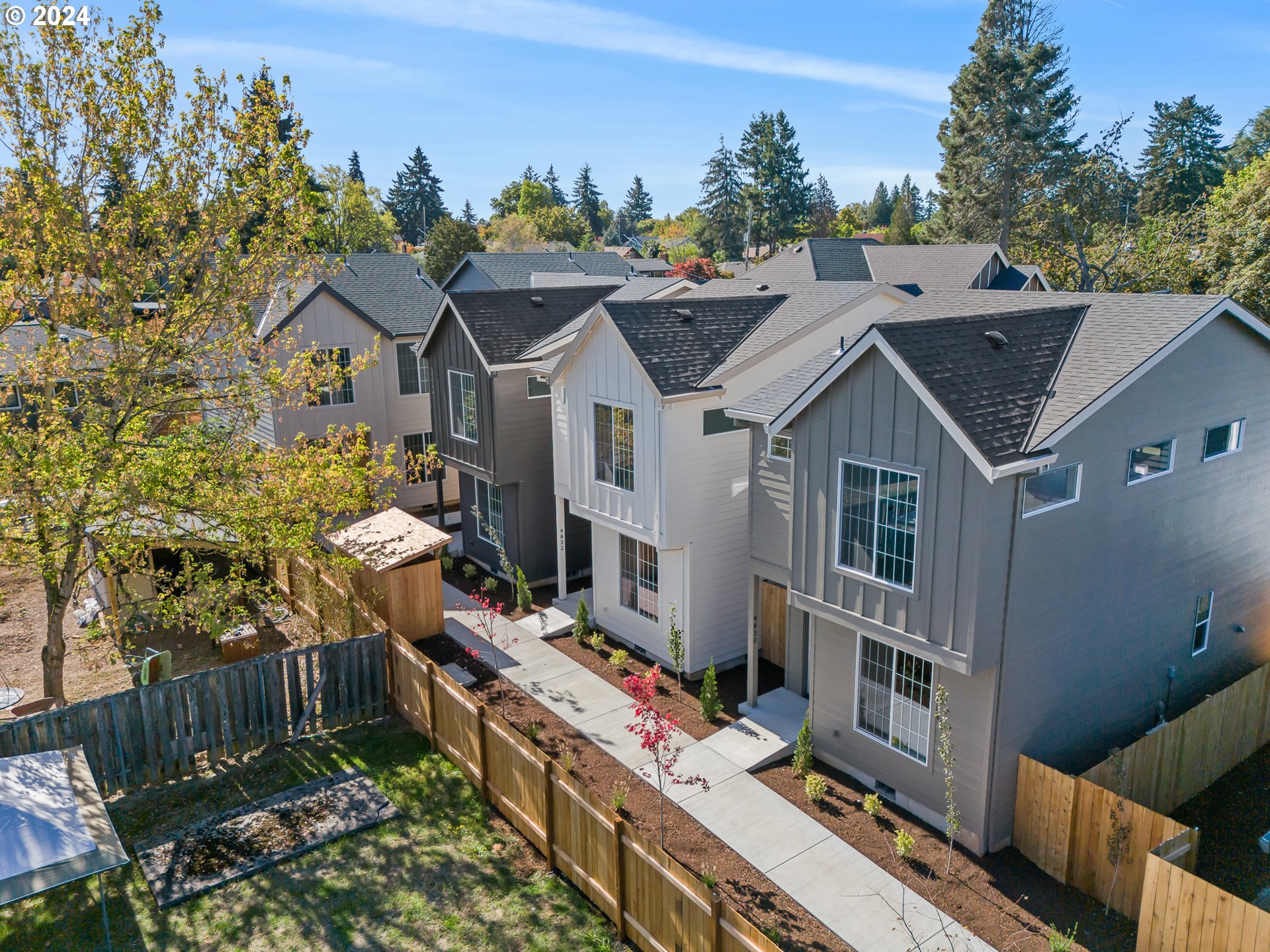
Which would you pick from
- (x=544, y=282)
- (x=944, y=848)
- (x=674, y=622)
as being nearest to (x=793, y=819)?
(x=944, y=848)

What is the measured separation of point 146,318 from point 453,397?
960cm

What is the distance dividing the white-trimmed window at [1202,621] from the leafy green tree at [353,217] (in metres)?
74.7

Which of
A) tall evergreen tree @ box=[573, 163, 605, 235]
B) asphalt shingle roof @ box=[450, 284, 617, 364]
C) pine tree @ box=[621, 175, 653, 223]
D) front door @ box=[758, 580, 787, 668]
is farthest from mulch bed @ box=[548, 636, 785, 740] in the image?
pine tree @ box=[621, 175, 653, 223]

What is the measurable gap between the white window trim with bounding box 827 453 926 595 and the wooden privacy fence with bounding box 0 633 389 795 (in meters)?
8.14

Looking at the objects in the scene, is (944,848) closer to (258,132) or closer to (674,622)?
(674,622)

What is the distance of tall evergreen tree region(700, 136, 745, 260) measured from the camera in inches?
3885

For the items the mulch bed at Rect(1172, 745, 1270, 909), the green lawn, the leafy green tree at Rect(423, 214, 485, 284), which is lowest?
the mulch bed at Rect(1172, 745, 1270, 909)

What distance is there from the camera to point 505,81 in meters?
19.3

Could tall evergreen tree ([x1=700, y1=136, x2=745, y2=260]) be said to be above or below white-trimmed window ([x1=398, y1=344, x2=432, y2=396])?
above

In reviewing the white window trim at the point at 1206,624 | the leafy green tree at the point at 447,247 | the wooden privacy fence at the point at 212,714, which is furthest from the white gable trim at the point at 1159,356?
the leafy green tree at the point at 447,247

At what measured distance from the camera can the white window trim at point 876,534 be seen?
35.4 feet

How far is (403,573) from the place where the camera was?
17.9 m

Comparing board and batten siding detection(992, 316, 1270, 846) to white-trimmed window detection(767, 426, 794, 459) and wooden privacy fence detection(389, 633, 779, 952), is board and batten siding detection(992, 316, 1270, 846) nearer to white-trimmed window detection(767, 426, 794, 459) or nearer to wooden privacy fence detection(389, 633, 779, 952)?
white-trimmed window detection(767, 426, 794, 459)

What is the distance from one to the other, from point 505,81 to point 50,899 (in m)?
17.7
